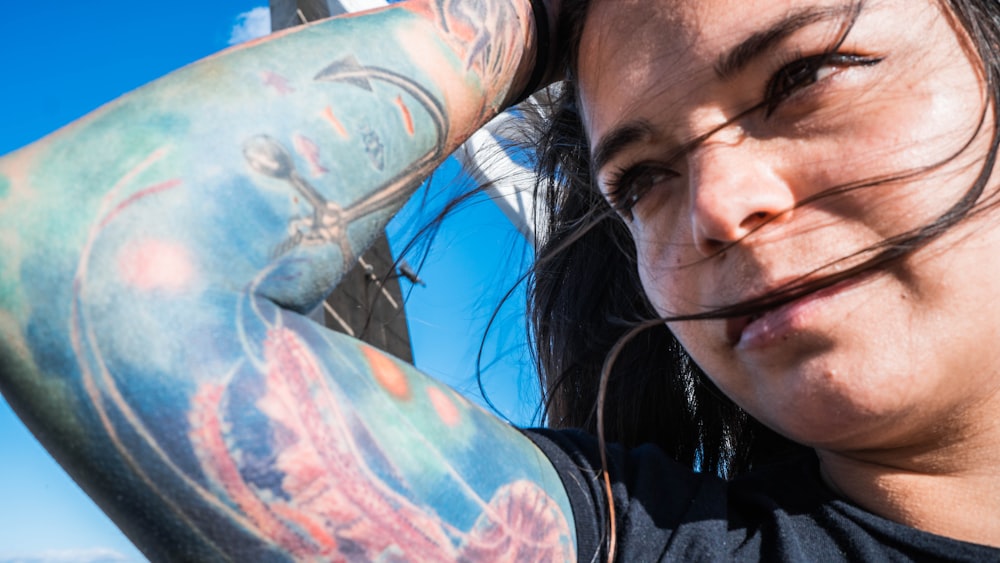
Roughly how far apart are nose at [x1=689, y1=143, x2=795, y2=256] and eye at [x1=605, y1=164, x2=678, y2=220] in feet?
0.49

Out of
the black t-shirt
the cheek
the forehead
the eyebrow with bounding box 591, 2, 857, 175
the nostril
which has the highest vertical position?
the forehead

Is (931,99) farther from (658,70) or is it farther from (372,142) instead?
(372,142)

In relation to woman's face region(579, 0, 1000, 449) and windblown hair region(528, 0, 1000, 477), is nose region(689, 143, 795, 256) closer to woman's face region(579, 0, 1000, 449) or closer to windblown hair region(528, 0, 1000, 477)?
woman's face region(579, 0, 1000, 449)

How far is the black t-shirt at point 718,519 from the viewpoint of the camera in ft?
4.18

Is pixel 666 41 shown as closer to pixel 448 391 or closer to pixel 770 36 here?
pixel 770 36

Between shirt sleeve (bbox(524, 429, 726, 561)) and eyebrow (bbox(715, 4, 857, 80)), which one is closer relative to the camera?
eyebrow (bbox(715, 4, 857, 80))

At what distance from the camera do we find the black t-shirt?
1.27m

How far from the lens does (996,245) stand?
117 cm

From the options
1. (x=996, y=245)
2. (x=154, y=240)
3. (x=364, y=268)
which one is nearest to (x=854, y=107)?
(x=996, y=245)

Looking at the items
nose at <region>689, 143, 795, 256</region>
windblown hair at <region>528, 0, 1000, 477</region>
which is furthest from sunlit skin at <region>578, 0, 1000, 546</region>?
windblown hair at <region>528, 0, 1000, 477</region>

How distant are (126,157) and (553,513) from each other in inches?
32.2

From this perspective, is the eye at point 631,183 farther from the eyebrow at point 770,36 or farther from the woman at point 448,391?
the eyebrow at point 770,36

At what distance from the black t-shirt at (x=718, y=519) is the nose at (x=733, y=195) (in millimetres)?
478

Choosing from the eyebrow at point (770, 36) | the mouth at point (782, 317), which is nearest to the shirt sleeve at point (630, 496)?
the mouth at point (782, 317)
